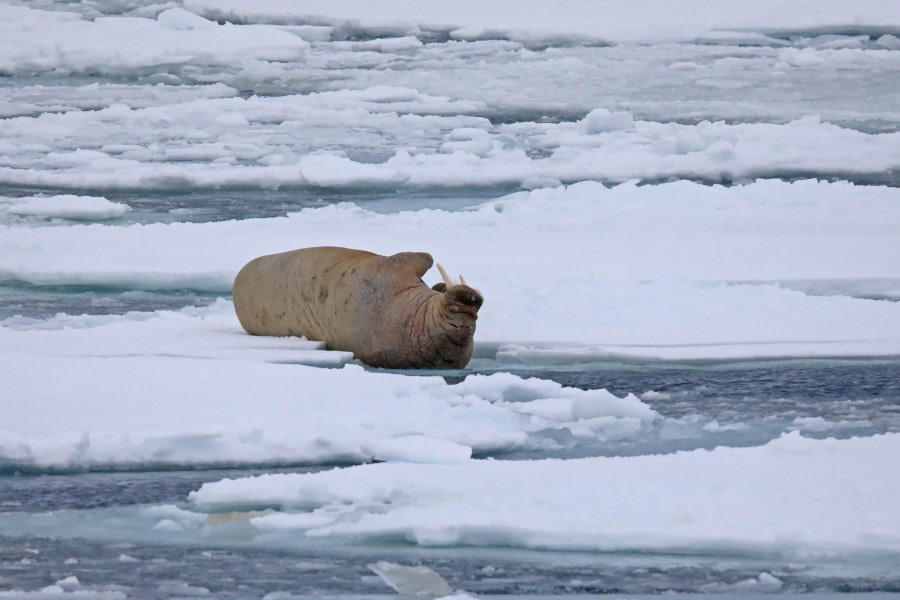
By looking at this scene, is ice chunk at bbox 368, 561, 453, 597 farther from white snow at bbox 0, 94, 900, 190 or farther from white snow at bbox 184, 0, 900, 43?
white snow at bbox 184, 0, 900, 43

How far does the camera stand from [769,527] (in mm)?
3145

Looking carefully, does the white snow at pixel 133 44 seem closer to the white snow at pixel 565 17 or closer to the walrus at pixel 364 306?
the white snow at pixel 565 17

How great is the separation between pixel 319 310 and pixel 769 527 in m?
2.55

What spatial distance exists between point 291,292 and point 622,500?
239 centimetres

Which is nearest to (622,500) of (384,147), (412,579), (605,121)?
(412,579)

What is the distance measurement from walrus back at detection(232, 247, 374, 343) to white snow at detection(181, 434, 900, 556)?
1.72 meters

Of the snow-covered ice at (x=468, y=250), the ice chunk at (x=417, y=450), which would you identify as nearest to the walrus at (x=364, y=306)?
the snow-covered ice at (x=468, y=250)

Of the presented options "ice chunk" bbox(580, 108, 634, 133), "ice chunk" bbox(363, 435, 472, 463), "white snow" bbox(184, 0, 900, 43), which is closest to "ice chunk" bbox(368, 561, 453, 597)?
"ice chunk" bbox(363, 435, 472, 463)

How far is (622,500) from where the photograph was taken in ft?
11.0

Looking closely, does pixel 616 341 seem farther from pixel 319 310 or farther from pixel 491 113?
pixel 491 113

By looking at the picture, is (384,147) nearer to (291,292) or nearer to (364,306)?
(291,292)

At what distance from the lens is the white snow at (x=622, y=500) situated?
3.14 m

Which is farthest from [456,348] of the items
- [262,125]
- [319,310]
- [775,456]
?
[262,125]

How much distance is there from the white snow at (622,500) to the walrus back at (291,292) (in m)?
1.72
